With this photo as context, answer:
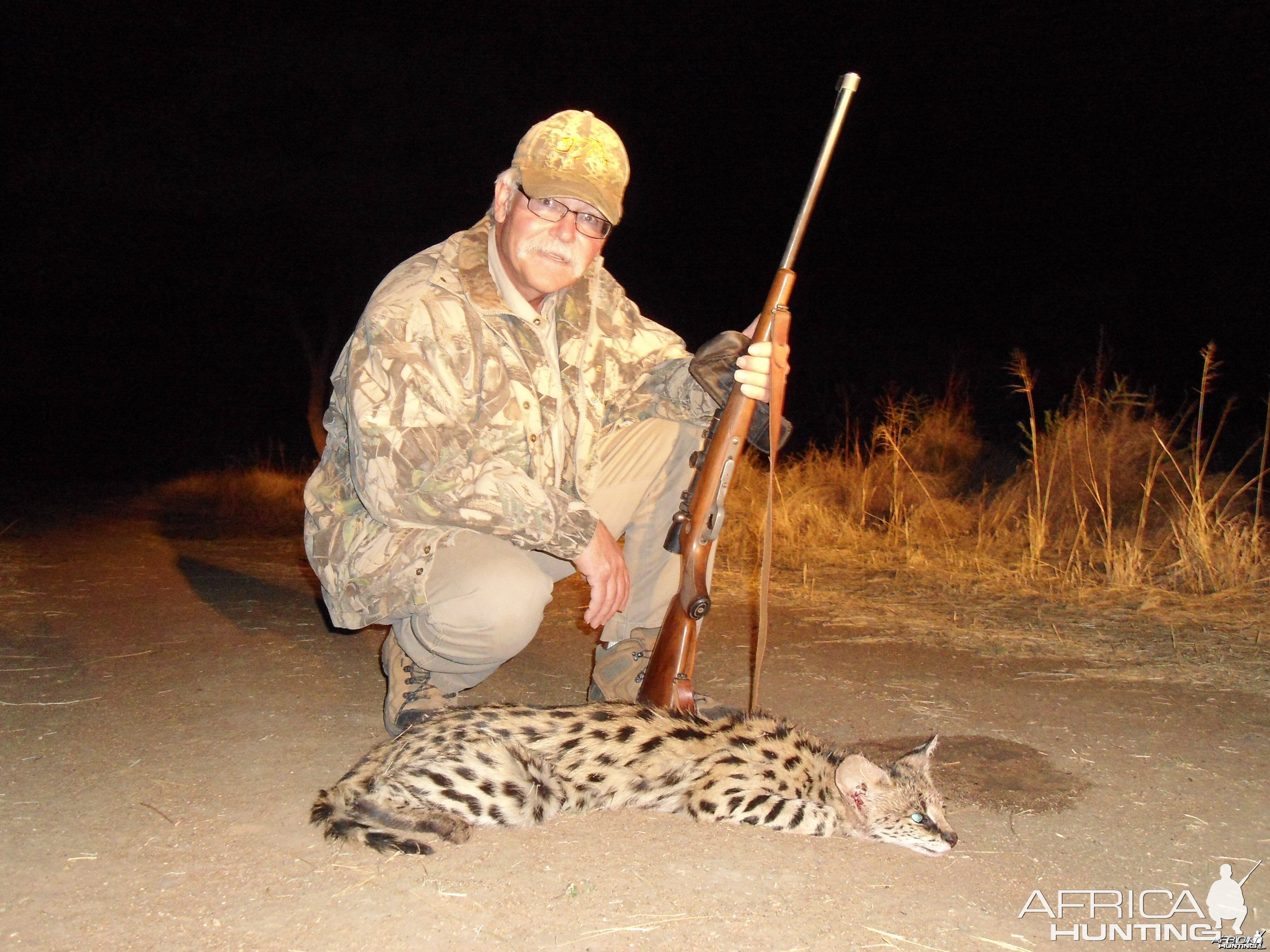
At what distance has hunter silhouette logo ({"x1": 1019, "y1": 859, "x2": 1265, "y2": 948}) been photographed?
2.31m

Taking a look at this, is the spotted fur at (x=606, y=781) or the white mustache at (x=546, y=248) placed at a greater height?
the white mustache at (x=546, y=248)

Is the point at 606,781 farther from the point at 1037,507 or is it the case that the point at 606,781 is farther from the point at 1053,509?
the point at 1053,509

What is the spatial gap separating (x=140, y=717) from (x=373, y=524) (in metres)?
1.18

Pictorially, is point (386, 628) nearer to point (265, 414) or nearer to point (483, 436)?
point (483, 436)

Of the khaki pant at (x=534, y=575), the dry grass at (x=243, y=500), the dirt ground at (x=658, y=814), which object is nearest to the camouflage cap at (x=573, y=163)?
the khaki pant at (x=534, y=575)

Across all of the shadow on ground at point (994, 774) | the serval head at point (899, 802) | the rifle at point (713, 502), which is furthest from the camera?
the rifle at point (713, 502)

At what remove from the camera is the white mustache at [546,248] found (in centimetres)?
358

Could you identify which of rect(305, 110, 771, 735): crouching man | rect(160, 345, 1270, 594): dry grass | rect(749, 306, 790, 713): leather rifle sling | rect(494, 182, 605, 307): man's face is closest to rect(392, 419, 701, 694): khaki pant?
rect(305, 110, 771, 735): crouching man

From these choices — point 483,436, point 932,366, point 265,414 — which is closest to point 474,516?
point 483,436

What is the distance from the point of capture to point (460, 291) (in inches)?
139

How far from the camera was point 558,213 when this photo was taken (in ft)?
11.7

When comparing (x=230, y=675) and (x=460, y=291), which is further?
(x=230, y=675)

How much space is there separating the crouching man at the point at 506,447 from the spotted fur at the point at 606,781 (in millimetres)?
427

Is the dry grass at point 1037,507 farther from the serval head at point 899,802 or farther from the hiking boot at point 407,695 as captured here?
the hiking boot at point 407,695
